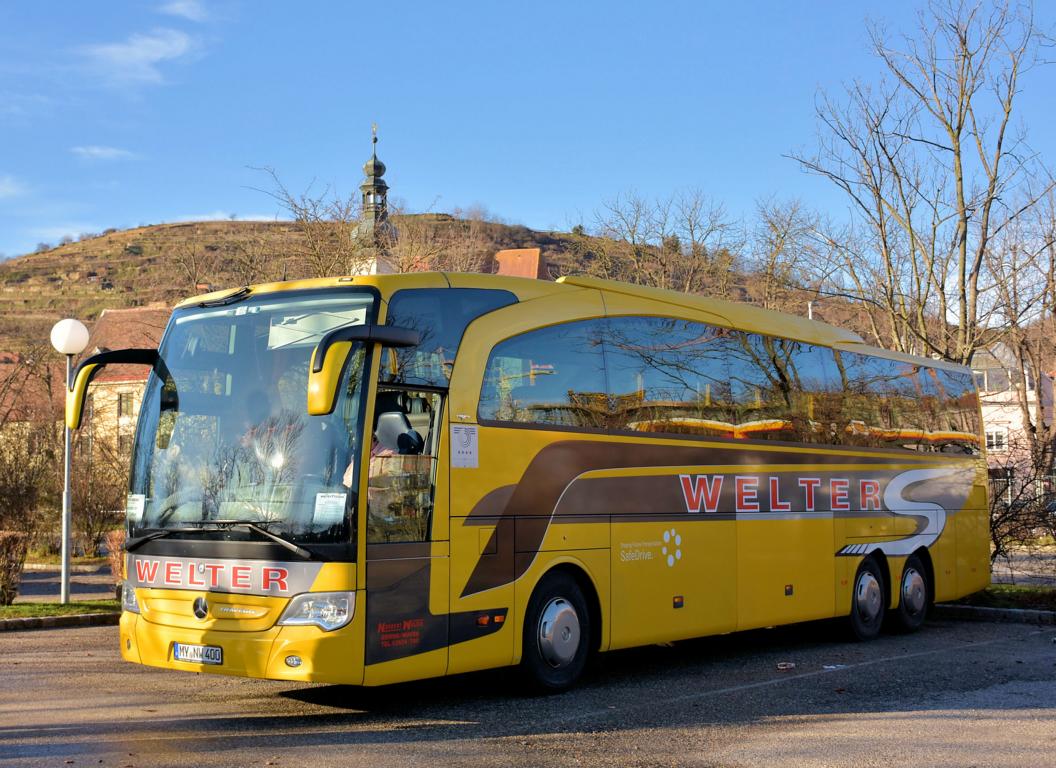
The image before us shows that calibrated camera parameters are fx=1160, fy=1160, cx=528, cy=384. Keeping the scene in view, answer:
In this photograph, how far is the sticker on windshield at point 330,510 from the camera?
8.48m

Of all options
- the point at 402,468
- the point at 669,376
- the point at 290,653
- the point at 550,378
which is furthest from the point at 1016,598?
the point at 290,653

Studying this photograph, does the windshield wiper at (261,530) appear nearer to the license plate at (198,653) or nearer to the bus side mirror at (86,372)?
the license plate at (198,653)

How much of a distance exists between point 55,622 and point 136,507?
24.6 ft

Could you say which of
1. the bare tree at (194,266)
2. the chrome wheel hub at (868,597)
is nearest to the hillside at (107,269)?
the bare tree at (194,266)

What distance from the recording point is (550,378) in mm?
10344

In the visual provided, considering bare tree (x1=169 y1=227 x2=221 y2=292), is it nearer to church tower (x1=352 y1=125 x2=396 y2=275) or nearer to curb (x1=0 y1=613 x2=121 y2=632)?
church tower (x1=352 y1=125 x2=396 y2=275)

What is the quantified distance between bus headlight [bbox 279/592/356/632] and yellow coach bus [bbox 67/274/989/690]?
0.02m

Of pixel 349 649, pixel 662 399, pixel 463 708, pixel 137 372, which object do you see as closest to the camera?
pixel 349 649

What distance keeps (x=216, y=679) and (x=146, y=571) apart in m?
2.42

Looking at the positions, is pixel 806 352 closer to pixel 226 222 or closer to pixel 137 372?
pixel 137 372

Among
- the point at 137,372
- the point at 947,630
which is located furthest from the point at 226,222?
the point at 947,630

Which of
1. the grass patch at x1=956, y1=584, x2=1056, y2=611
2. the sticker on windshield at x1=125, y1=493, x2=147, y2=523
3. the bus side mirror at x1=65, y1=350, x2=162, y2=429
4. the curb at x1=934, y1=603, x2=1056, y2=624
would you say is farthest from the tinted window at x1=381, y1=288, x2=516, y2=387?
the grass patch at x1=956, y1=584, x2=1056, y2=611

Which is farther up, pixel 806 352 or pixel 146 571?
pixel 806 352

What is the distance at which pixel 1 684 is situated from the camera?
1061cm
